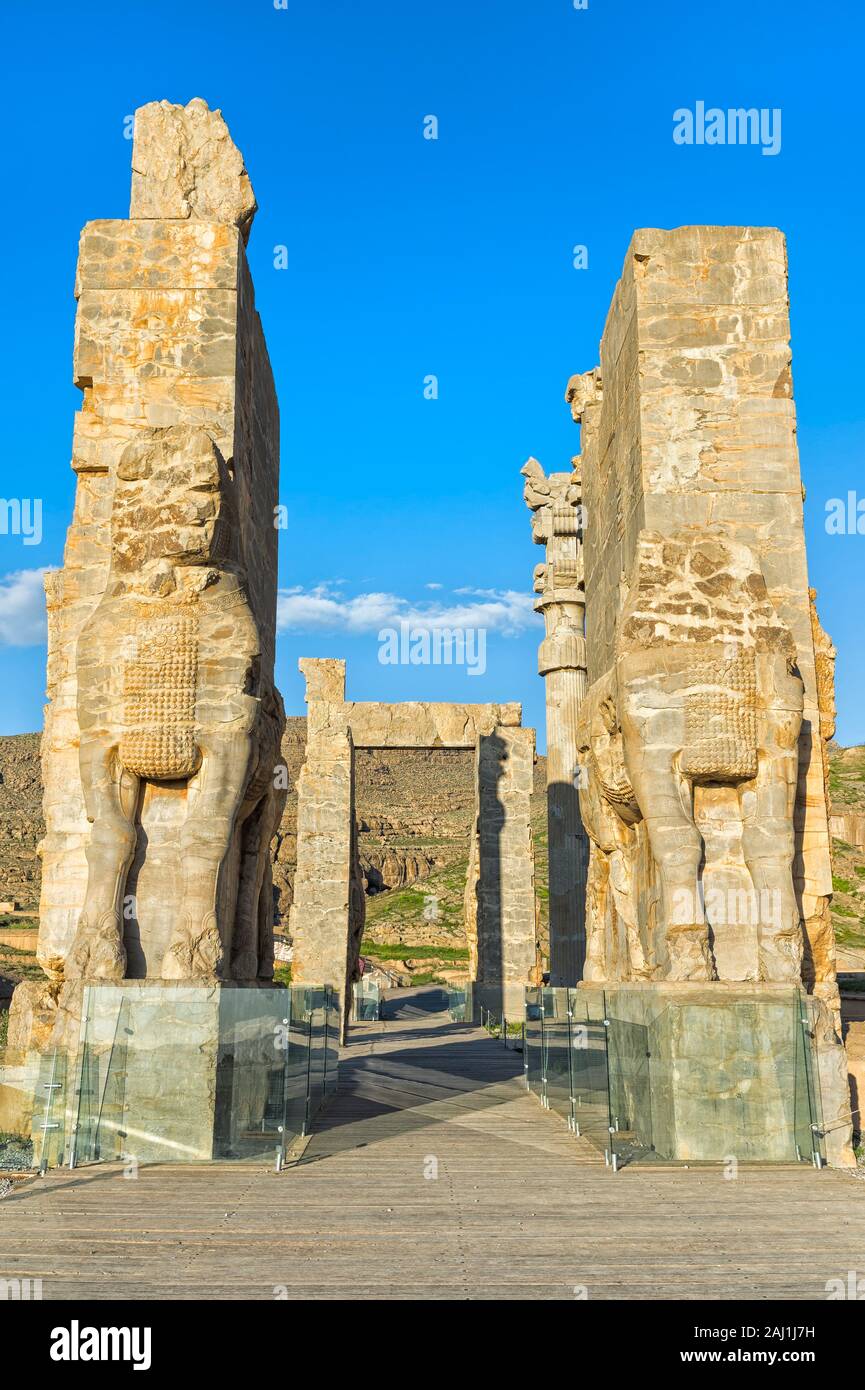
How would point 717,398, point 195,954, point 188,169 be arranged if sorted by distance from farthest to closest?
point 188,169 < point 717,398 < point 195,954

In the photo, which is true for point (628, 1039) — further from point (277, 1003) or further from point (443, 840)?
point (443, 840)

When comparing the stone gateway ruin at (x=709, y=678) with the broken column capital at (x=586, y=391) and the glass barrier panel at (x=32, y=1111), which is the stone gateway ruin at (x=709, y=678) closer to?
the broken column capital at (x=586, y=391)

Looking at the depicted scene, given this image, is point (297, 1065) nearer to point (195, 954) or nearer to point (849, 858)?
point (195, 954)

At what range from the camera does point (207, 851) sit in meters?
6.11

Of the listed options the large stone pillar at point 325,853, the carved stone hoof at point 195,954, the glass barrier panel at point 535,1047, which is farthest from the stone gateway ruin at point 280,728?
the large stone pillar at point 325,853

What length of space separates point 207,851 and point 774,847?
2757mm

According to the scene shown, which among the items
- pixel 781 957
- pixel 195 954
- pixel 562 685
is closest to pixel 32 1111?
pixel 195 954

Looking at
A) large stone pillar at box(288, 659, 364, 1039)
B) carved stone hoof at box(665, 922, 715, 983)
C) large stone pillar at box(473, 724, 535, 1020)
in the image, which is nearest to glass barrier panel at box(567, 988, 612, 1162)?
carved stone hoof at box(665, 922, 715, 983)

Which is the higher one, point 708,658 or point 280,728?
point 708,658

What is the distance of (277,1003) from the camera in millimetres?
5785

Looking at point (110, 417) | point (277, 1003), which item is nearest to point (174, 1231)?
point (277, 1003)

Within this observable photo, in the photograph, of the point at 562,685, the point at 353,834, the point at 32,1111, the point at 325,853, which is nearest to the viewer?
the point at 32,1111

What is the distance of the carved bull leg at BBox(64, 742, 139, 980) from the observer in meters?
5.91

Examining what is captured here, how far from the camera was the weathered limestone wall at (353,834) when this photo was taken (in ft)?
54.4
